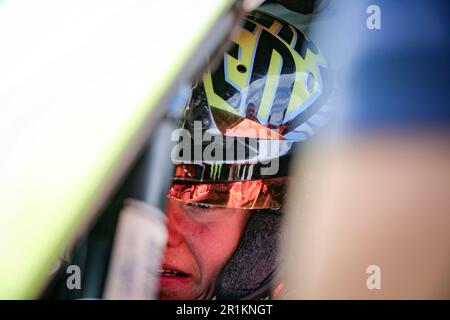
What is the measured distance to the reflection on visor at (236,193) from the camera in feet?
4.97

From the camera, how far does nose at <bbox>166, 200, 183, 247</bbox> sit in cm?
151

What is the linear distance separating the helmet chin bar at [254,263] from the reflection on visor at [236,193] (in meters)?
0.04

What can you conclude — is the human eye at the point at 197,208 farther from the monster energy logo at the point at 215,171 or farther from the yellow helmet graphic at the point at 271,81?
the yellow helmet graphic at the point at 271,81

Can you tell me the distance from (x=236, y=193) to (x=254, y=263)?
0.22 meters

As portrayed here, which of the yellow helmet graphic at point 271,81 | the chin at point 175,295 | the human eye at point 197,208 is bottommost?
the chin at point 175,295

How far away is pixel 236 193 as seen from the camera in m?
1.53

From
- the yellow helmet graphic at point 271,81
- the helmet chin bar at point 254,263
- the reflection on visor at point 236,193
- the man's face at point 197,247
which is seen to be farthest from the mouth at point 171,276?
the yellow helmet graphic at point 271,81

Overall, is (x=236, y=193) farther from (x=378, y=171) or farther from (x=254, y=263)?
(x=378, y=171)

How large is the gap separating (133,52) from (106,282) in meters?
0.62

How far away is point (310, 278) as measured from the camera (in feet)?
5.09

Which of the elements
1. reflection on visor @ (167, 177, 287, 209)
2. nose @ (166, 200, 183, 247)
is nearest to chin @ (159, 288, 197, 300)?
nose @ (166, 200, 183, 247)

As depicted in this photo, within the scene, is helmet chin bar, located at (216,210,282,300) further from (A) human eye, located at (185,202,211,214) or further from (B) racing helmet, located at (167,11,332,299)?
(A) human eye, located at (185,202,211,214)

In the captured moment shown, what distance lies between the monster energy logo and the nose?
137mm
